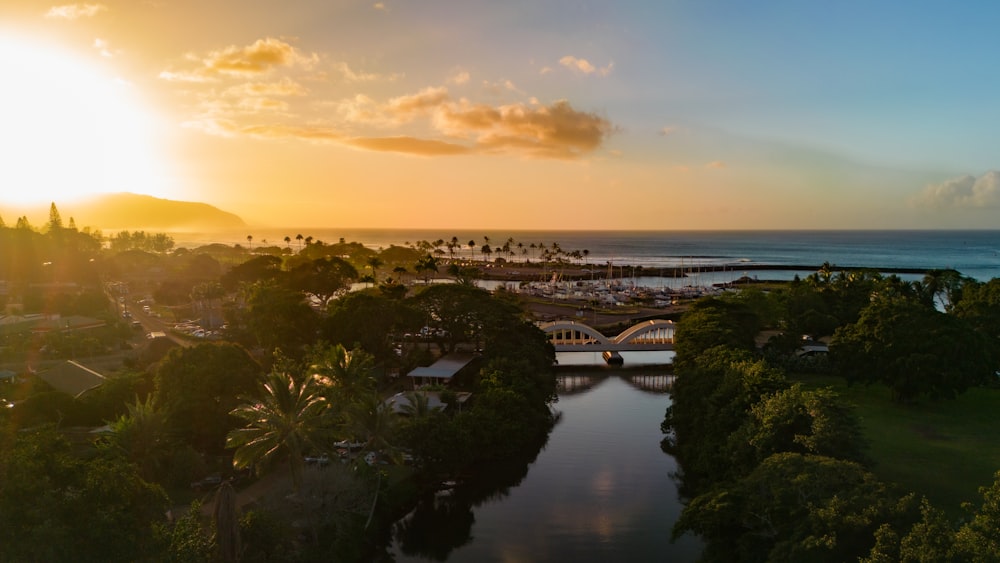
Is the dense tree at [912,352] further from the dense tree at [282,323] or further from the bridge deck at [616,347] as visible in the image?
the dense tree at [282,323]

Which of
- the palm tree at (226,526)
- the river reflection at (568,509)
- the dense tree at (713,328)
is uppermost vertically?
the dense tree at (713,328)

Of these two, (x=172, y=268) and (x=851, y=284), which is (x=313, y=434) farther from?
(x=172, y=268)

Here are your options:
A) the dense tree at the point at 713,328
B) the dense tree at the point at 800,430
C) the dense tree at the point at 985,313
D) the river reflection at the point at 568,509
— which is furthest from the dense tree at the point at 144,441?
the dense tree at the point at 985,313

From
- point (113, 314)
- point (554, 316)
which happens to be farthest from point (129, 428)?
point (554, 316)

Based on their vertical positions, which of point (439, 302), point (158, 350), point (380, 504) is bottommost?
point (380, 504)

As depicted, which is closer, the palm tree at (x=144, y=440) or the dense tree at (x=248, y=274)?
the palm tree at (x=144, y=440)

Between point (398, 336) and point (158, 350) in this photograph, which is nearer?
point (158, 350)

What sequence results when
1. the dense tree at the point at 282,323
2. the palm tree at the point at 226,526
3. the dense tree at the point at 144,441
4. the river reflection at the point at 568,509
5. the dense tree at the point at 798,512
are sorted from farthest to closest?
the dense tree at the point at 282,323 < the dense tree at the point at 144,441 < the river reflection at the point at 568,509 < the palm tree at the point at 226,526 < the dense tree at the point at 798,512
